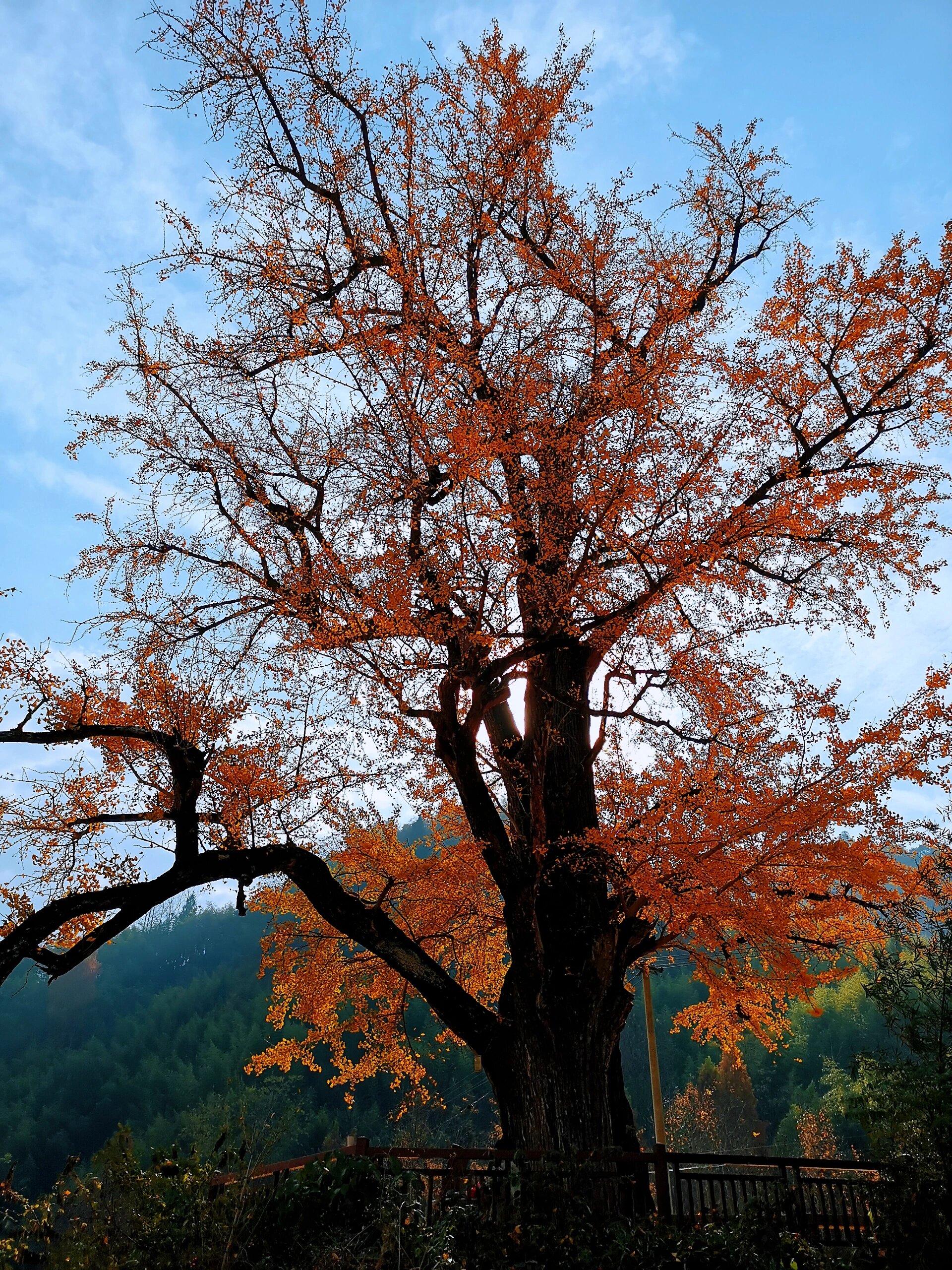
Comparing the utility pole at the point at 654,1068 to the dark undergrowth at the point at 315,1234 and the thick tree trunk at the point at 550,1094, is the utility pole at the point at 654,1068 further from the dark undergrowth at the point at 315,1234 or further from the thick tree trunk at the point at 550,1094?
the dark undergrowth at the point at 315,1234

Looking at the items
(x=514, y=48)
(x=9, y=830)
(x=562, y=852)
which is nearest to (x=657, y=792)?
(x=562, y=852)

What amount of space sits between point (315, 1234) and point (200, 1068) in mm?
56595

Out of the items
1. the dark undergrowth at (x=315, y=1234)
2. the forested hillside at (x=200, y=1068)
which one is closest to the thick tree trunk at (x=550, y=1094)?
the dark undergrowth at (x=315, y=1234)

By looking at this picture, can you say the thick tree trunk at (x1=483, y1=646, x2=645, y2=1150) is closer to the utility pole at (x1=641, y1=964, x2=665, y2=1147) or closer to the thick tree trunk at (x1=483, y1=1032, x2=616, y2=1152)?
the thick tree trunk at (x1=483, y1=1032, x2=616, y2=1152)

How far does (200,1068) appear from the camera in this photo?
54.4 m

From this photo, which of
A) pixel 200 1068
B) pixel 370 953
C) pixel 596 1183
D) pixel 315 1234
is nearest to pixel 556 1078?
pixel 596 1183

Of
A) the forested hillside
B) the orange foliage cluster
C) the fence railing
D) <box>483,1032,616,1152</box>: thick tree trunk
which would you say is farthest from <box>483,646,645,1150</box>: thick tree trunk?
the forested hillside

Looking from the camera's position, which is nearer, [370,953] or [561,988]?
[561,988]

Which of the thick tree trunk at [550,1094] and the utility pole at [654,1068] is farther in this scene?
the utility pole at [654,1068]

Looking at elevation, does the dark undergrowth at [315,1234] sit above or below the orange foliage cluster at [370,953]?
below

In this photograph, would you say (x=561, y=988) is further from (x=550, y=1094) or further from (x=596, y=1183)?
(x=596, y=1183)

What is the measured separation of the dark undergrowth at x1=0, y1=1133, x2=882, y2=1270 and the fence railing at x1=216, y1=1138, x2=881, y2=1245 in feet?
0.58

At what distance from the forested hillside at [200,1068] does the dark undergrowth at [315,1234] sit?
31219mm

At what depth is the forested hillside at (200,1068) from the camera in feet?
148
